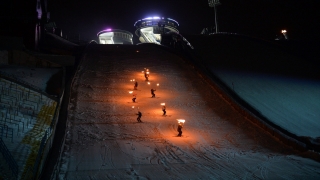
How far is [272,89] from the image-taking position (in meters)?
18.3

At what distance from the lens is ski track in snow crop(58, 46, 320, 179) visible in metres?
8.30

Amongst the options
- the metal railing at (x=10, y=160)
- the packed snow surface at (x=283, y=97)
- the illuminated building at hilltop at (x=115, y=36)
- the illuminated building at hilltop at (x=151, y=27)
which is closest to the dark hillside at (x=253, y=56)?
the packed snow surface at (x=283, y=97)

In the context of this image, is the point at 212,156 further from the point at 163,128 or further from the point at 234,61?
the point at 234,61

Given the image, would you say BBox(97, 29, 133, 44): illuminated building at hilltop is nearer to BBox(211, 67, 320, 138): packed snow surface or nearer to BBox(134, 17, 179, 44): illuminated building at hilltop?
BBox(134, 17, 179, 44): illuminated building at hilltop

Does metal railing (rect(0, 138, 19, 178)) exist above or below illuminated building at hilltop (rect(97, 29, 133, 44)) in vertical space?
below

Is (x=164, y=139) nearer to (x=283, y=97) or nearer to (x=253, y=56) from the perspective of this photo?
(x=283, y=97)

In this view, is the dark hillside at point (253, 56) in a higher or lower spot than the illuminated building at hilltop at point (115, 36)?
lower

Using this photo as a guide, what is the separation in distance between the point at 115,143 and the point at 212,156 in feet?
11.3

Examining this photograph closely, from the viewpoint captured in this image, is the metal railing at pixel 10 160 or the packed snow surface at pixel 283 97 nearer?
the metal railing at pixel 10 160

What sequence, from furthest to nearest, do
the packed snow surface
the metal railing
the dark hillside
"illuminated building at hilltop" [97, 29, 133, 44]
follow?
"illuminated building at hilltop" [97, 29, 133, 44] → the dark hillside → the packed snow surface → the metal railing

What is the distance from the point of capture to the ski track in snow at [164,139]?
8.30 metres

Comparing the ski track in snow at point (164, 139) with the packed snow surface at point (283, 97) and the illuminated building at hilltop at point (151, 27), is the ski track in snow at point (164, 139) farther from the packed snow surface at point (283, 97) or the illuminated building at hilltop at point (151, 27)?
the illuminated building at hilltop at point (151, 27)

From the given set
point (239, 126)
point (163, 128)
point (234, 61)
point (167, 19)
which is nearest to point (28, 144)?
point (163, 128)

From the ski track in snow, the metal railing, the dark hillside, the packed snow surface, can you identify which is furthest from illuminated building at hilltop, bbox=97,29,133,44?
the metal railing
